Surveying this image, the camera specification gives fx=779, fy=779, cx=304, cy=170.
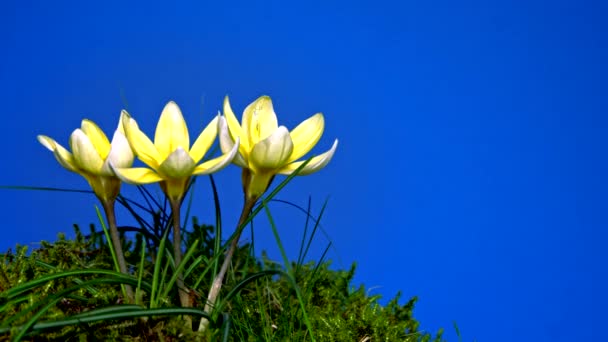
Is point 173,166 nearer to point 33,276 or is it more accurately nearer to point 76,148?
point 76,148

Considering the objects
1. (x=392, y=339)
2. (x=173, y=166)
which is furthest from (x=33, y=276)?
(x=392, y=339)

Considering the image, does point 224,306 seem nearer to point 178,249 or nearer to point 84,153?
point 178,249

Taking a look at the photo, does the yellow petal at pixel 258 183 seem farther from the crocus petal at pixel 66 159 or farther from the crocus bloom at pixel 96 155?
the crocus petal at pixel 66 159

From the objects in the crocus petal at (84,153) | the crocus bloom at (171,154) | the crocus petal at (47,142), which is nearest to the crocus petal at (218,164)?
the crocus bloom at (171,154)

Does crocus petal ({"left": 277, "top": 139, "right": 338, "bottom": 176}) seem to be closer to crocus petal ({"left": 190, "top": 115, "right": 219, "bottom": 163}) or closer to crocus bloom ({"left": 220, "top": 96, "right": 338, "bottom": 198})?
crocus bloom ({"left": 220, "top": 96, "right": 338, "bottom": 198})

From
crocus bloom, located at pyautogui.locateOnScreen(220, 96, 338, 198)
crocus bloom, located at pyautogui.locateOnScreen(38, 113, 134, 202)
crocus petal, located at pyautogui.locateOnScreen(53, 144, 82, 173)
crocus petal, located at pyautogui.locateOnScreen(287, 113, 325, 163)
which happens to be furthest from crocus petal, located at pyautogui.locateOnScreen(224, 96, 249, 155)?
crocus petal, located at pyautogui.locateOnScreen(53, 144, 82, 173)

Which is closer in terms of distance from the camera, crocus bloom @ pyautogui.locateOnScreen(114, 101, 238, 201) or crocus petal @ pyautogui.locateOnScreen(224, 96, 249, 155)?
crocus bloom @ pyautogui.locateOnScreen(114, 101, 238, 201)
